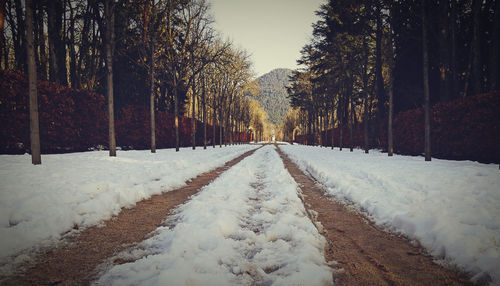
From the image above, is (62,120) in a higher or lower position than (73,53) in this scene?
lower

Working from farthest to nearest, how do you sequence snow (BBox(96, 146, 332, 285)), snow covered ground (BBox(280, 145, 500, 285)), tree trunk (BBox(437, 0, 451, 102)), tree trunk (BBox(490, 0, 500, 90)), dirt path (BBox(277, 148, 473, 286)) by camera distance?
tree trunk (BBox(437, 0, 451, 102)) → tree trunk (BBox(490, 0, 500, 90)) → snow covered ground (BBox(280, 145, 500, 285)) → dirt path (BBox(277, 148, 473, 286)) → snow (BBox(96, 146, 332, 285))

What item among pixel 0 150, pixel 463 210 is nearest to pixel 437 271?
pixel 463 210

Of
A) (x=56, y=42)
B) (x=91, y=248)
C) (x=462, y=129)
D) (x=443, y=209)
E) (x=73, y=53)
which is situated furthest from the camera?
(x=73, y=53)

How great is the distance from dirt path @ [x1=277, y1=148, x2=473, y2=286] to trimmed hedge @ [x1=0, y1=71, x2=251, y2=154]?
12.5 metres

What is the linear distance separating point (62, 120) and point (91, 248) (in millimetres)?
11631

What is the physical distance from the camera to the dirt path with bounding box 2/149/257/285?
1.75 m

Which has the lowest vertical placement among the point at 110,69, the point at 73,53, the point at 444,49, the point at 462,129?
the point at 462,129

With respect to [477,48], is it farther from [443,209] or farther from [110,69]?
[110,69]

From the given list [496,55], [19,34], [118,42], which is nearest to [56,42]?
[19,34]

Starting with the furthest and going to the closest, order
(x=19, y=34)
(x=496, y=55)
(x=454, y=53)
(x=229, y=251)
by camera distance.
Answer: (x=19, y=34) → (x=454, y=53) → (x=496, y=55) → (x=229, y=251)

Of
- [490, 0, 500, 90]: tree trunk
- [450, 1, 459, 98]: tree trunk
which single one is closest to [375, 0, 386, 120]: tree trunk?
[450, 1, 459, 98]: tree trunk

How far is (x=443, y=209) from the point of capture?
3.21 metres

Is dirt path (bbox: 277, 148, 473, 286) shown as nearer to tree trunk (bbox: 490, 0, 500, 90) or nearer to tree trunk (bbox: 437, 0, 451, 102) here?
tree trunk (bbox: 490, 0, 500, 90)

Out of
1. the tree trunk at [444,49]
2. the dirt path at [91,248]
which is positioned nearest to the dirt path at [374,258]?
the dirt path at [91,248]
